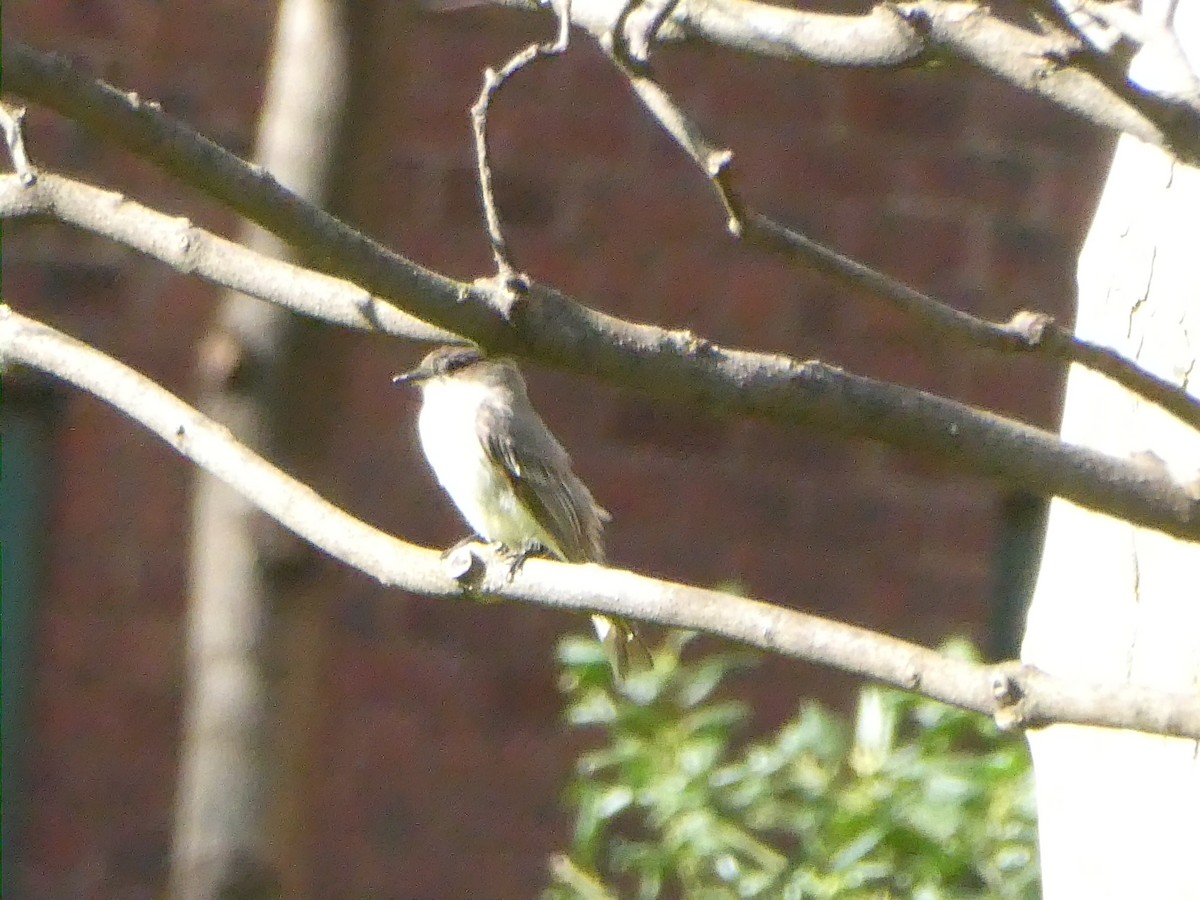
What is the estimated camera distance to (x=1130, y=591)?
7.36 ft

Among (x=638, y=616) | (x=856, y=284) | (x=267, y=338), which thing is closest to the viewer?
(x=856, y=284)

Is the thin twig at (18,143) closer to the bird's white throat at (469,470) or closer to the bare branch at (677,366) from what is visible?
the bare branch at (677,366)

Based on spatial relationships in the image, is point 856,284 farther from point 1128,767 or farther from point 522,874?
point 522,874

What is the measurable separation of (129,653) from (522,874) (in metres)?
1.04

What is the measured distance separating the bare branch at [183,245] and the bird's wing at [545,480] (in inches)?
90.9

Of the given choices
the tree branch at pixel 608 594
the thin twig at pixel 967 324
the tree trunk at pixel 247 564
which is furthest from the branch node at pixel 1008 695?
the tree trunk at pixel 247 564

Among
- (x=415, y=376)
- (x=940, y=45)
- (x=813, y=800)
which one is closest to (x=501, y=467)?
(x=415, y=376)

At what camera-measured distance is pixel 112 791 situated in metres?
4.36

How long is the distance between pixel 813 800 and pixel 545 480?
1065 mm

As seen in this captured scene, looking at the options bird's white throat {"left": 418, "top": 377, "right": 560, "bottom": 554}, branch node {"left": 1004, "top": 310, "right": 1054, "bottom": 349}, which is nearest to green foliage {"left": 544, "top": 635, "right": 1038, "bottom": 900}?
bird's white throat {"left": 418, "top": 377, "right": 560, "bottom": 554}

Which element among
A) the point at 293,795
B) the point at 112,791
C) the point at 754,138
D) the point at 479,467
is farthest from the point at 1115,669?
the point at 112,791

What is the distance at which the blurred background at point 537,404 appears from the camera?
167 inches

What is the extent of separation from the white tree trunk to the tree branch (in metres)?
0.46

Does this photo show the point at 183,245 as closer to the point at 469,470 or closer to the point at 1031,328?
the point at 1031,328
